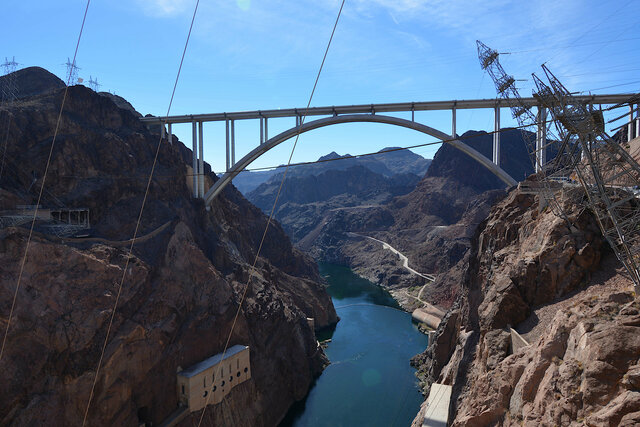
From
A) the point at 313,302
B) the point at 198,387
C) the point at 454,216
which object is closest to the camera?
the point at 198,387

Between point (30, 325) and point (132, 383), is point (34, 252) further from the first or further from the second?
point (132, 383)

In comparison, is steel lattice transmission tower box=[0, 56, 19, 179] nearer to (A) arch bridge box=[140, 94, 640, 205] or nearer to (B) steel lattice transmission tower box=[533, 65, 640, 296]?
(A) arch bridge box=[140, 94, 640, 205]

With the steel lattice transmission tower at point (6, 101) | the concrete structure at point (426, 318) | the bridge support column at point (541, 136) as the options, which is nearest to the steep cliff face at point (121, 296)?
the steel lattice transmission tower at point (6, 101)

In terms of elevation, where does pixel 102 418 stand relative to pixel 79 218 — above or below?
below

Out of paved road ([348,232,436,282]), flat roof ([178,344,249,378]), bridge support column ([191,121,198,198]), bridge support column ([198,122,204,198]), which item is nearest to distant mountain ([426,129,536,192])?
paved road ([348,232,436,282])

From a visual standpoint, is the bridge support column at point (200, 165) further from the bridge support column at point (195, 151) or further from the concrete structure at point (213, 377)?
the concrete structure at point (213, 377)

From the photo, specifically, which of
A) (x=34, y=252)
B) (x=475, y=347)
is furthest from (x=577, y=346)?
(x=34, y=252)
